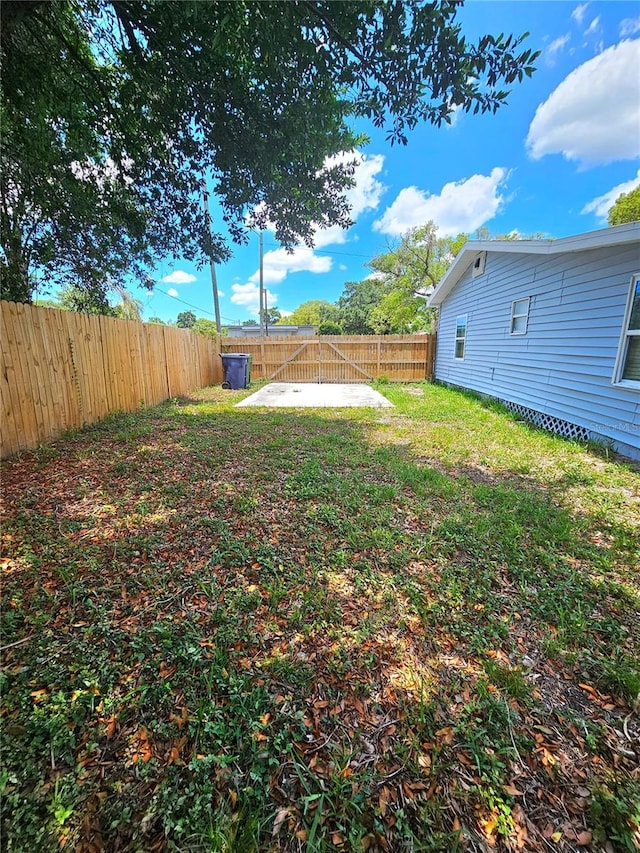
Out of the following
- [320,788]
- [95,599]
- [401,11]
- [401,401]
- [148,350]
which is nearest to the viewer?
[320,788]

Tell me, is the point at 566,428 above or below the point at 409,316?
below

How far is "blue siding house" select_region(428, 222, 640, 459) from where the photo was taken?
4480 millimetres

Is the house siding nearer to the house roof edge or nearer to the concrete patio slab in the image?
the house roof edge

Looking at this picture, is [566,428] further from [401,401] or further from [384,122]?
[384,122]

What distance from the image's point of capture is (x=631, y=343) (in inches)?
177

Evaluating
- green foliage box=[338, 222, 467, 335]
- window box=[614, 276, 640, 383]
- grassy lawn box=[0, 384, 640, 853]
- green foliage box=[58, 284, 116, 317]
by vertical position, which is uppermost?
green foliage box=[338, 222, 467, 335]

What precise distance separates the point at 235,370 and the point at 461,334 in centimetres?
692

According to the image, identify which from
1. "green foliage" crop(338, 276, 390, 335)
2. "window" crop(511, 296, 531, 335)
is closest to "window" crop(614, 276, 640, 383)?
"window" crop(511, 296, 531, 335)

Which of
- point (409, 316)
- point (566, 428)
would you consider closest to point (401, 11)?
point (566, 428)

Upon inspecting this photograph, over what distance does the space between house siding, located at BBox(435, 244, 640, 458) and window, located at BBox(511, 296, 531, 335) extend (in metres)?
0.11

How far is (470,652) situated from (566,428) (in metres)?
5.34

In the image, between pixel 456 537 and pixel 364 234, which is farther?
pixel 364 234

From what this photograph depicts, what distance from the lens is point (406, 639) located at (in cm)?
174

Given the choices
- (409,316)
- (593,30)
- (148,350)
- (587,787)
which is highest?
(593,30)
